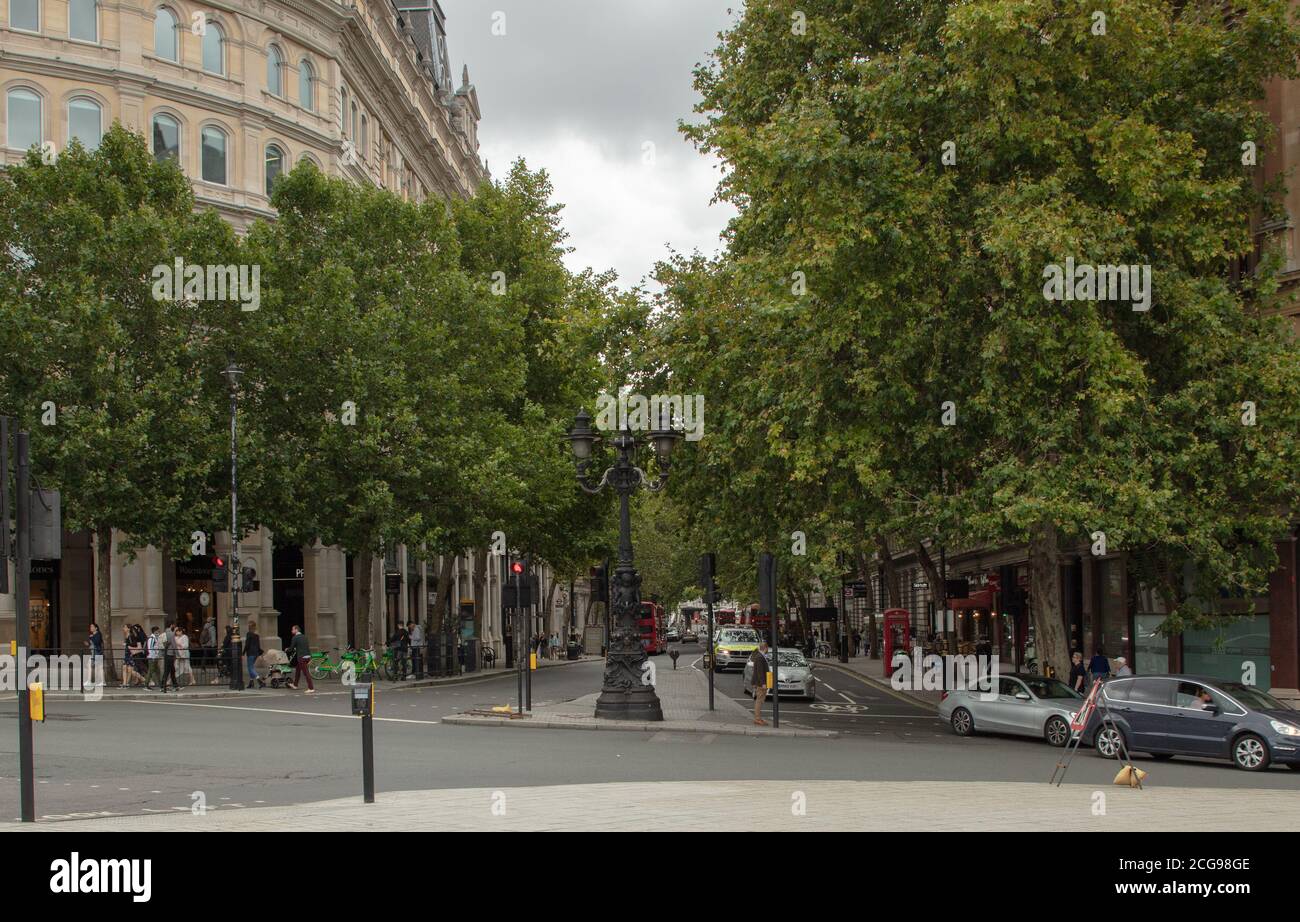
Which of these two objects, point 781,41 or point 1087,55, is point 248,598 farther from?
point 1087,55

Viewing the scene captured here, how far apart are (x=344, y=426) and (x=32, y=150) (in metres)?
11.0

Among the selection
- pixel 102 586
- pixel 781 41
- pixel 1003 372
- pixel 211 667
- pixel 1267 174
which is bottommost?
pixel 211 667

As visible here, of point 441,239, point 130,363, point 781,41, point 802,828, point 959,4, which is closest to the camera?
point 802,828

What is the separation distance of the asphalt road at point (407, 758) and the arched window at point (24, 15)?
27164mm

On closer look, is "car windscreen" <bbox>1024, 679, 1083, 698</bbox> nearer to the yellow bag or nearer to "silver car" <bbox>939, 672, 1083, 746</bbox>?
"silver car" <bbox>939, 672, 1083, 746</bbox>

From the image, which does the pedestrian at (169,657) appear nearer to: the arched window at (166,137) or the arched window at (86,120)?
the arched window at (86,120)

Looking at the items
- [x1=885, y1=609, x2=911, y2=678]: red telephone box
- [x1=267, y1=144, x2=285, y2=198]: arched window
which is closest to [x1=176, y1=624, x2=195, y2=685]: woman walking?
[x1=267, y1=144, x2=285, y2=198]: arched window

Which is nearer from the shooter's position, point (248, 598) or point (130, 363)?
point (130, 363)

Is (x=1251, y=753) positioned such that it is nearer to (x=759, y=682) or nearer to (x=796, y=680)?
(x=759, y=682)

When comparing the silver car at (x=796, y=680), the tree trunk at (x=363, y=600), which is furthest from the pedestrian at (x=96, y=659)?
the silver car at (x=796, y=680)

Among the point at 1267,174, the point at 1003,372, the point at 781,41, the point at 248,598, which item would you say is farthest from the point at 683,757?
the point at 248,598

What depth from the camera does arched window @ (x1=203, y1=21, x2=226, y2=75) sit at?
163ft

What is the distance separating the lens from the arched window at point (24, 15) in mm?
45594

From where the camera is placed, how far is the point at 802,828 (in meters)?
11.0
